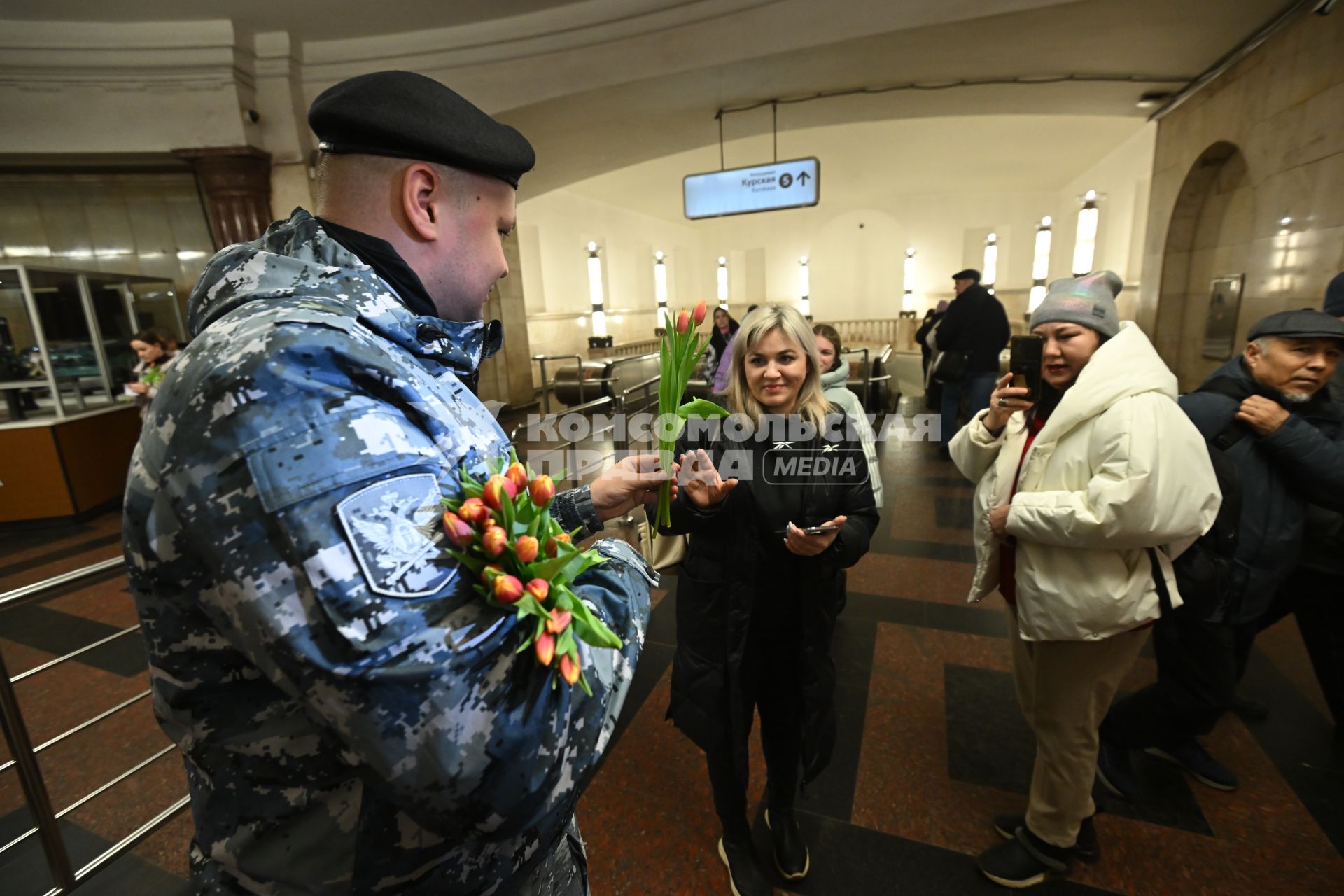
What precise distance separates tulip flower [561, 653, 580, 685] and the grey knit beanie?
1892 millimetres

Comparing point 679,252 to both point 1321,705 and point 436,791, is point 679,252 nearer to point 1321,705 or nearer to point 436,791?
point 1321,705

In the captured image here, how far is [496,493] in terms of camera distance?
2.36ft

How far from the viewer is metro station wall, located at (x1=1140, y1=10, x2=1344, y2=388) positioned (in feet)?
13.6

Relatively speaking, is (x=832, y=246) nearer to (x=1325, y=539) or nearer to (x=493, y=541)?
(x=1325, y=539)

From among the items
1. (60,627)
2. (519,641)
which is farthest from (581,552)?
(60,627)

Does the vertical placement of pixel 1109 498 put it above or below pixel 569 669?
below

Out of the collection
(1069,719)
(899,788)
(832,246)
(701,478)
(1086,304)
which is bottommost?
(899,788)

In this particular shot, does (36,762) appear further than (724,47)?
No

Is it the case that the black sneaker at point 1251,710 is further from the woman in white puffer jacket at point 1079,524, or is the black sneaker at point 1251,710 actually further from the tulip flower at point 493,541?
the tulip flower at point 493,541

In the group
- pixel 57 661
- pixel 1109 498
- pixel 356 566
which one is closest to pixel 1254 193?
pixel 1109 498

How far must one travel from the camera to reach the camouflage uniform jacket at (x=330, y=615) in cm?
60

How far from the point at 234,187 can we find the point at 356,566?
768cm

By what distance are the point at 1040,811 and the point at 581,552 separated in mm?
2014

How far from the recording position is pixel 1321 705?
8.39 ft
